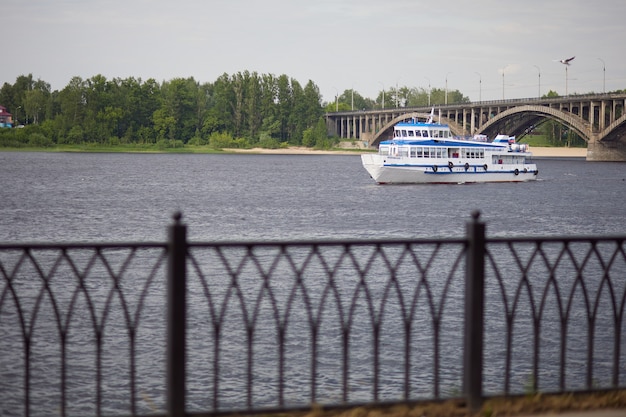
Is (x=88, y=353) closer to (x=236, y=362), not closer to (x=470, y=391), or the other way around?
(x=236, y=362)

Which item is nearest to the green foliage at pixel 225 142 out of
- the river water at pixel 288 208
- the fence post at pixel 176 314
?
the river water at pixel 288 208

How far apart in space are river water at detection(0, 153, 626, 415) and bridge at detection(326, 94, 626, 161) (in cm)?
1011

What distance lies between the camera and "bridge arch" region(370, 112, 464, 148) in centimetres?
12591

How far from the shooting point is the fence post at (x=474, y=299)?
21.3 feet

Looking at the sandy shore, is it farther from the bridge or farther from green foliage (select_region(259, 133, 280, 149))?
the bridge

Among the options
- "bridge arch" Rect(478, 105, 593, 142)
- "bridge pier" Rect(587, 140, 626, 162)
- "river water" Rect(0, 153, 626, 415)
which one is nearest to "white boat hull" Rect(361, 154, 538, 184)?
"river water" Rect(0, 153, 626, 415)

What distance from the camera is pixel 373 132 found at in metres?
156

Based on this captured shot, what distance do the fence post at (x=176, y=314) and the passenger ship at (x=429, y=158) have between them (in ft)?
222

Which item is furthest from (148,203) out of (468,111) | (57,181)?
(468,111)

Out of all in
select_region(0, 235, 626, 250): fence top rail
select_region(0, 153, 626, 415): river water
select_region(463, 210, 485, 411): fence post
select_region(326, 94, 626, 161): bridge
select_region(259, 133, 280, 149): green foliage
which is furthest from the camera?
select_region(259, 133, 280, 149): green foliage

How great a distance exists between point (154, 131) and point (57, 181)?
100660 mm

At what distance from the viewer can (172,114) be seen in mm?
178625

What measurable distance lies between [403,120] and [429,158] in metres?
63.6

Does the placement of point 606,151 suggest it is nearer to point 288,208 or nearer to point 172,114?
point 288,208
